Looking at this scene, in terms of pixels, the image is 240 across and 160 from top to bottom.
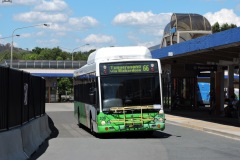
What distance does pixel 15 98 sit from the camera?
12250mm

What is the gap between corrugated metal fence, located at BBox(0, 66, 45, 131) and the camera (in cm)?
1069

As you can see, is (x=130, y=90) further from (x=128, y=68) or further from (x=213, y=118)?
(x=213, y=118)

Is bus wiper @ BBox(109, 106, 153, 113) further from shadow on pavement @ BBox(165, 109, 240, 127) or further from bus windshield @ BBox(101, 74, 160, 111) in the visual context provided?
shadow on pavement @ BBox(165, 109, 240, 127)

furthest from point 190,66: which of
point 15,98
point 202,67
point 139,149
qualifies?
point 15,98

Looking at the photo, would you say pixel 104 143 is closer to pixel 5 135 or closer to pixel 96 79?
pixel 96 79

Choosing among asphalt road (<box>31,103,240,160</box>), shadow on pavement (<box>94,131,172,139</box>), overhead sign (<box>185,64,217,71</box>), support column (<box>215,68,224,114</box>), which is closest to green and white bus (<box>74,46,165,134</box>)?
asphalt road (<box>31,103,240,160</box>)

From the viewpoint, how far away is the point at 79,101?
23.4 m

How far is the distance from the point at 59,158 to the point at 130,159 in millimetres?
1774

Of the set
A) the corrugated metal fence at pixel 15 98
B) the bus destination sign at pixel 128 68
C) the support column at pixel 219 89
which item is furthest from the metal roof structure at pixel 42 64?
the corrugated metal fence at pixel 15 98

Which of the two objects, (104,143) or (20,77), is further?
(104,143)

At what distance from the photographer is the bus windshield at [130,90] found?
16.9 meters

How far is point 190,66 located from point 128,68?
1950 cm

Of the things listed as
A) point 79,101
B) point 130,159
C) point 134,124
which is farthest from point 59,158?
point 79,101

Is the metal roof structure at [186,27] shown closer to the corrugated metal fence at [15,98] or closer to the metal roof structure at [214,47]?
the metal roof structure at [214,47]
